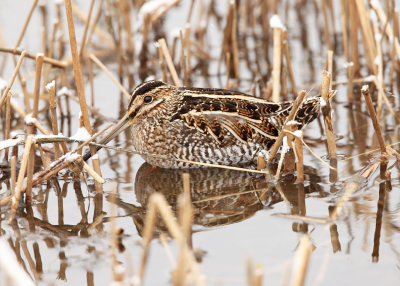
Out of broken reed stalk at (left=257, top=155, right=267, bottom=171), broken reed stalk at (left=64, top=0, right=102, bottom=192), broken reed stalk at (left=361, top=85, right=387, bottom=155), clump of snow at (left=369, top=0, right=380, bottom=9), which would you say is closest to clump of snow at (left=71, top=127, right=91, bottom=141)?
broken reed stalk at (left=64, top=0, right=102, bottom=192)

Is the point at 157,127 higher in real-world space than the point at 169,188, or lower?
higher

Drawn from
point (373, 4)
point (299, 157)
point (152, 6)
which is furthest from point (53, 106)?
point (373, 4)

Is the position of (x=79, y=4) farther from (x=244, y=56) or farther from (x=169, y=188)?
(x=169, y=188)

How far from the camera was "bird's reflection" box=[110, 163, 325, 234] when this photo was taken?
5145 millimetres

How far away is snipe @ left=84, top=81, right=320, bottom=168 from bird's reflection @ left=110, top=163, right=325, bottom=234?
0.14 metres

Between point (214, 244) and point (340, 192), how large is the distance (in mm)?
1277

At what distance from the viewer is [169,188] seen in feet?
19.1

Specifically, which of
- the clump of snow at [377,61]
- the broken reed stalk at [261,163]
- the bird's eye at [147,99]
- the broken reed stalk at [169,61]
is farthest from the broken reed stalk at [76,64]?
the clump of snow at [377,61]

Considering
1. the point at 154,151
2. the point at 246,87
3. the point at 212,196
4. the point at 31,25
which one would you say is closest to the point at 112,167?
the point at 154,151

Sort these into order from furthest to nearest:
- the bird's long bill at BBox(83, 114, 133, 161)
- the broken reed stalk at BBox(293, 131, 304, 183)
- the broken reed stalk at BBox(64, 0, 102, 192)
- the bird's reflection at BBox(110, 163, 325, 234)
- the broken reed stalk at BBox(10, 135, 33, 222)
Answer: the bird's long bill at BBox(83, 114, 133, 161) < the broken reed stalk at BBox(293, 131, 304, 183) < the bird's reflection at BBox(110, 163, 325, 234) < the broken reed stalk at BBox(64, 0, 102, 192) < the broken reed stalk at BBox(10, 135, 33, 222)

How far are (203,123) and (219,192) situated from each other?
2.32ft

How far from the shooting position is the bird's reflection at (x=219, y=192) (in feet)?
16.9

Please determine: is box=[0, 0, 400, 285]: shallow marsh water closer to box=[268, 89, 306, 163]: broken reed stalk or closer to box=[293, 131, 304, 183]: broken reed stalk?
box=[293, 131, 304, 183]: broken reed stalk

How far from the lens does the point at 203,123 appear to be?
6016mm
